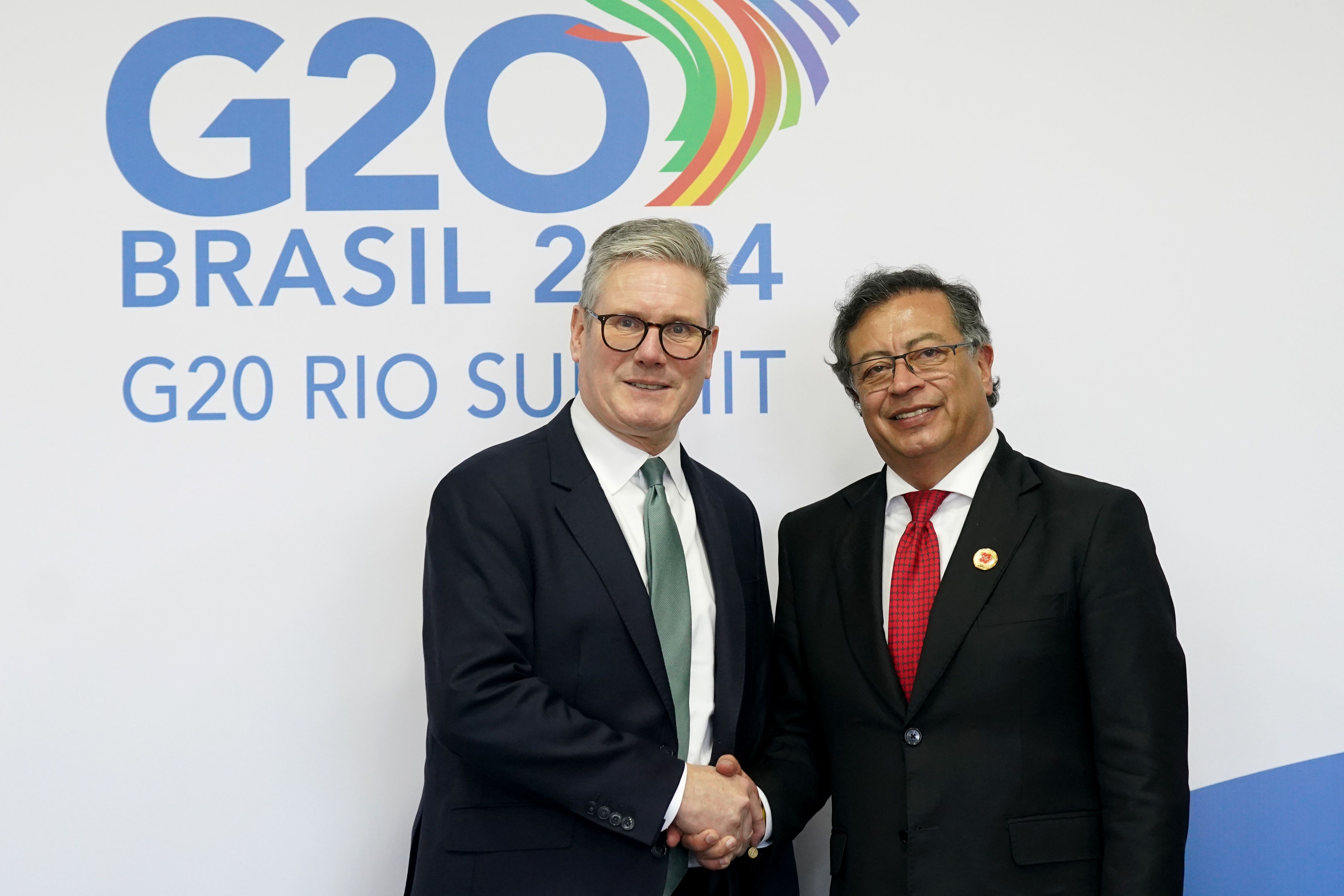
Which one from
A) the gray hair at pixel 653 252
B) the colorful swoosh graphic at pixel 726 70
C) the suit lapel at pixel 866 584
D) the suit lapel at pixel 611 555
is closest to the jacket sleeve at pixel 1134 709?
the suit lapel at pixel 866 584

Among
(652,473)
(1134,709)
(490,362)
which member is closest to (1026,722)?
(1134,709)

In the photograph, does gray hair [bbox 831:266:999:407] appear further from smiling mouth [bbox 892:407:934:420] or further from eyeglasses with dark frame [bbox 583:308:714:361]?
eyeglasses with dark frame [bbox 583:308:714:361]

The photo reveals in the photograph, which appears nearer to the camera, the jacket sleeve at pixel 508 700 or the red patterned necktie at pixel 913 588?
the jacket sleeve at pixel 508 700

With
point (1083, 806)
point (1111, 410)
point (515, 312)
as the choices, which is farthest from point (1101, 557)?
point (515, 312)

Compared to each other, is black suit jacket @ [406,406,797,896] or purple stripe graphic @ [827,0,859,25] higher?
purple stripe graphic @ [827,0,859,25]

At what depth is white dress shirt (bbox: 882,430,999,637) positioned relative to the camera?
7.13 feet

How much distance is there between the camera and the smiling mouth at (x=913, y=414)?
2.20m

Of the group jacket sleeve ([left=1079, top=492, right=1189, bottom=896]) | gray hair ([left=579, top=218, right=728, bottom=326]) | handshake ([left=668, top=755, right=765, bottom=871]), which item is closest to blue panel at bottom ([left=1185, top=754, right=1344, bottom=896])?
jacket sleeve ([left=1079, top=492, right=1189, bottom=896])

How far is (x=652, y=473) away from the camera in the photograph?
7.29ft

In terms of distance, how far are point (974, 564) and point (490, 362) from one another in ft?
4.50

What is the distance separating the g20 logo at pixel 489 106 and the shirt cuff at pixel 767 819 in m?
1.50

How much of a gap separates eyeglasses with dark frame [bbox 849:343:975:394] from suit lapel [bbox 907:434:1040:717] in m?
0.22

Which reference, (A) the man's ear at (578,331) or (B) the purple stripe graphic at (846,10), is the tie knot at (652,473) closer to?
(A) the man's ear at (578,331)

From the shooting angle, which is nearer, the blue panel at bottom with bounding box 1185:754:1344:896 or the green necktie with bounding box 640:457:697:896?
the green necktie with bounding box 640:457:697:896
